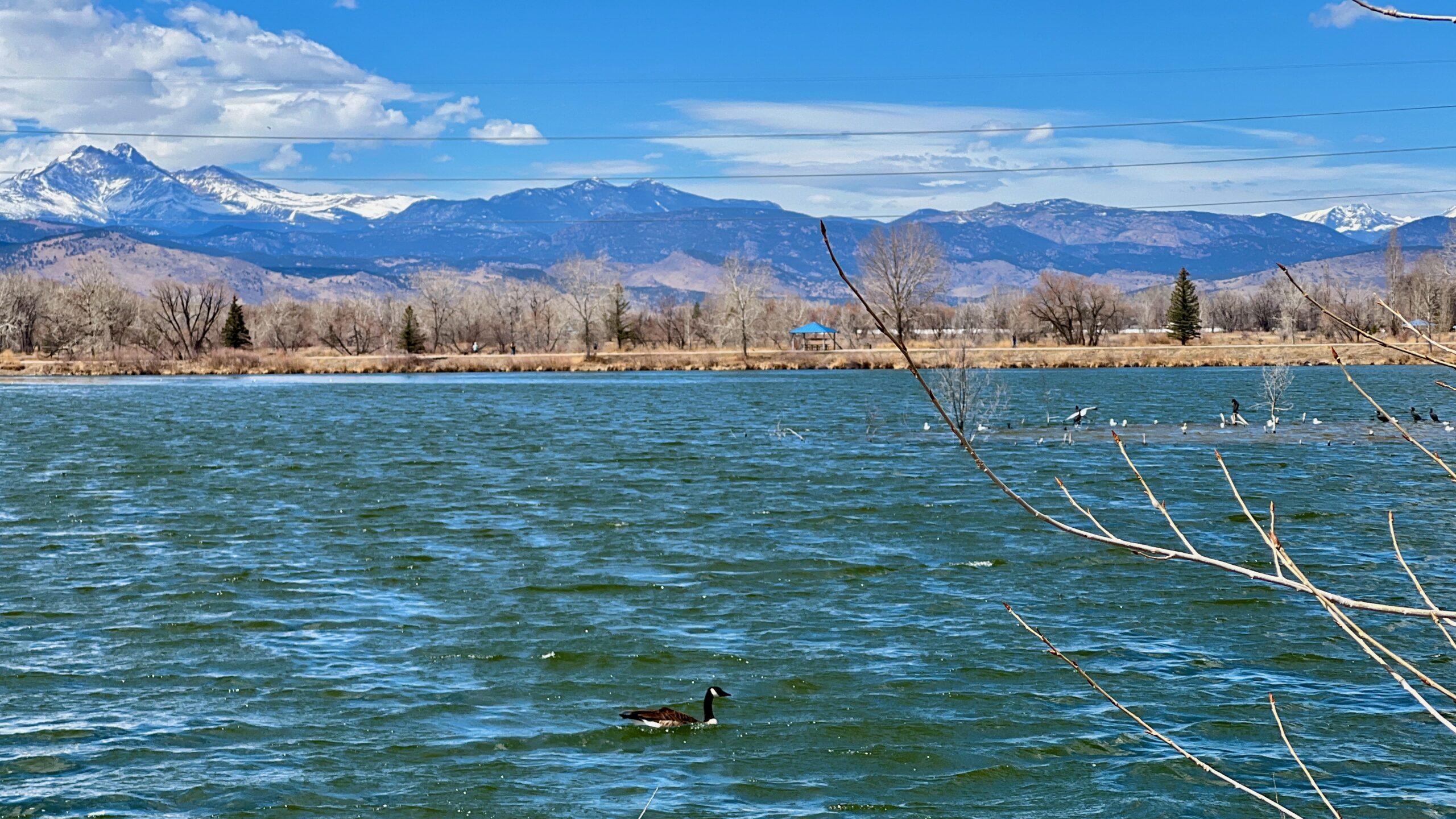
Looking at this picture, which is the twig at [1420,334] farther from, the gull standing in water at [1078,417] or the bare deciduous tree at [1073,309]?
the bare deciduous tree at [1073,309]

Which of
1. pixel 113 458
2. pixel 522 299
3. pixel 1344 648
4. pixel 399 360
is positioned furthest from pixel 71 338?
pixel 1344 648

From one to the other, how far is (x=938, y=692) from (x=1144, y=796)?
282cm

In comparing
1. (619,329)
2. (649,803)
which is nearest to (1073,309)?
(619,329)

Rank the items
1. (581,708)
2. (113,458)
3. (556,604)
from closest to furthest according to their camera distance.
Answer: (581,708)
(556,604)
(113,458)

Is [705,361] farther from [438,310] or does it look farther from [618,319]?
[438,310]

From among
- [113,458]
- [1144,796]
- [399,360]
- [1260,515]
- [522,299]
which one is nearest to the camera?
[1144,796]

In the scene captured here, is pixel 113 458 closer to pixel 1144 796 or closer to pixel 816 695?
pixel 816 695

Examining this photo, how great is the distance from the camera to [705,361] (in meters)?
108

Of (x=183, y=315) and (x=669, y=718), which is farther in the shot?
(x=183, y=315)

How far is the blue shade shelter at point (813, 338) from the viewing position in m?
123

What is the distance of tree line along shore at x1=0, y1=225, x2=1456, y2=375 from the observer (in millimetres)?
101312

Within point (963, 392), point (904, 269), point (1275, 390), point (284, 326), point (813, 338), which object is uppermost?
point (904, 269)

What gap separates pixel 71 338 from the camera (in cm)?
11675

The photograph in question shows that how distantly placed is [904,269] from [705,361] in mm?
18454
